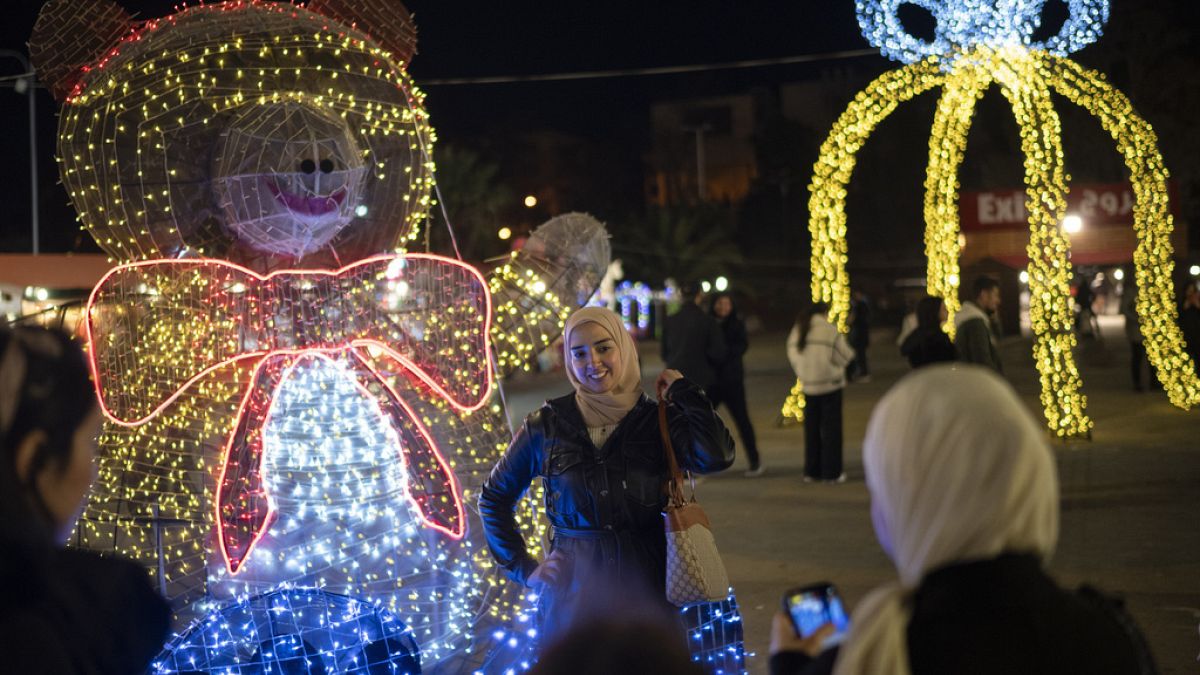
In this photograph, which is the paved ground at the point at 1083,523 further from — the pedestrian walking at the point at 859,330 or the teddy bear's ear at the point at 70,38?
the pedestrian walking at the point at 859,330

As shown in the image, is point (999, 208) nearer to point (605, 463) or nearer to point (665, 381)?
point (665, 381)

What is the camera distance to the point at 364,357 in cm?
491

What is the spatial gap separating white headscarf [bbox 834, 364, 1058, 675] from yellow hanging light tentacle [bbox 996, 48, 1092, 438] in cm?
1052

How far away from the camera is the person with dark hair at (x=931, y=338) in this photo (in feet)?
25.7

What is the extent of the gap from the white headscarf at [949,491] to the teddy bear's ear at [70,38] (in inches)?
169

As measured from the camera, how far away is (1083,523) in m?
7.92

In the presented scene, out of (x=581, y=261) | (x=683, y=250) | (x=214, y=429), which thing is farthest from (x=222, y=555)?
(x=683, y=250)

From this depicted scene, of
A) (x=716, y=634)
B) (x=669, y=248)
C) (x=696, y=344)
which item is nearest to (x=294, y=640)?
(x=716, y=634)

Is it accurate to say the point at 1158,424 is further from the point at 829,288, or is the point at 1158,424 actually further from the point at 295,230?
the point at 295,230

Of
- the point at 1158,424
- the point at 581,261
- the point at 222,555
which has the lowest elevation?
the point at 1158,424

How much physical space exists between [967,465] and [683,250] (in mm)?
42644

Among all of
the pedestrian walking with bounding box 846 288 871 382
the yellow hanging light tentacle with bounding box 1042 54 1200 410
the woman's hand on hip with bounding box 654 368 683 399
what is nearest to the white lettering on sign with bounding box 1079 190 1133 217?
the pedestrian walking with bounding box 846 288 871 382

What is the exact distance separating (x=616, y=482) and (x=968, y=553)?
193 cm

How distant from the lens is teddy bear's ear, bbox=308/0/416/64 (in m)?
5.52
